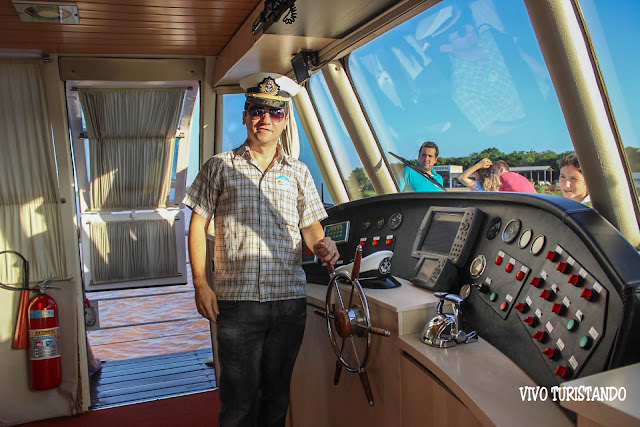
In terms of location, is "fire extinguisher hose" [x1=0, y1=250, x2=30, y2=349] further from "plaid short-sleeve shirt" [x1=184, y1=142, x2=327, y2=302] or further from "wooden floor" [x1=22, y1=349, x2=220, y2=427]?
"plaid short-sleeve shirt" [x1=184, y1=142, x2=327, y2=302]

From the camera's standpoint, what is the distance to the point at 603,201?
5.75 ft

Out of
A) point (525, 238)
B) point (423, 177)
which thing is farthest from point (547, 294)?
point (423, 177)

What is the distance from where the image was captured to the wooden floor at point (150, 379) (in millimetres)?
4043

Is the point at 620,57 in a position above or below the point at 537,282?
above

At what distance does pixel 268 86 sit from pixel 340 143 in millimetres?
2060

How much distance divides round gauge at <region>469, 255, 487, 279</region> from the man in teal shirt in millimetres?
1325

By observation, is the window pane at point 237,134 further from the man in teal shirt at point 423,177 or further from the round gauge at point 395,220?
the round gauge at point 395,220

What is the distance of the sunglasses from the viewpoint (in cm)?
224

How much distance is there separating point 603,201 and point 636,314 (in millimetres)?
597

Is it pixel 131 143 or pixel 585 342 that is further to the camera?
pixel 131 143

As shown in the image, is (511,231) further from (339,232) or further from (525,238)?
(339,232)

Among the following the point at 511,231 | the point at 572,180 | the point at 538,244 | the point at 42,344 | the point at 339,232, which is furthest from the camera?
the point at 42,344

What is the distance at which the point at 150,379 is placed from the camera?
14.2 feet

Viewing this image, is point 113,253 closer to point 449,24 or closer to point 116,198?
point 116,198
